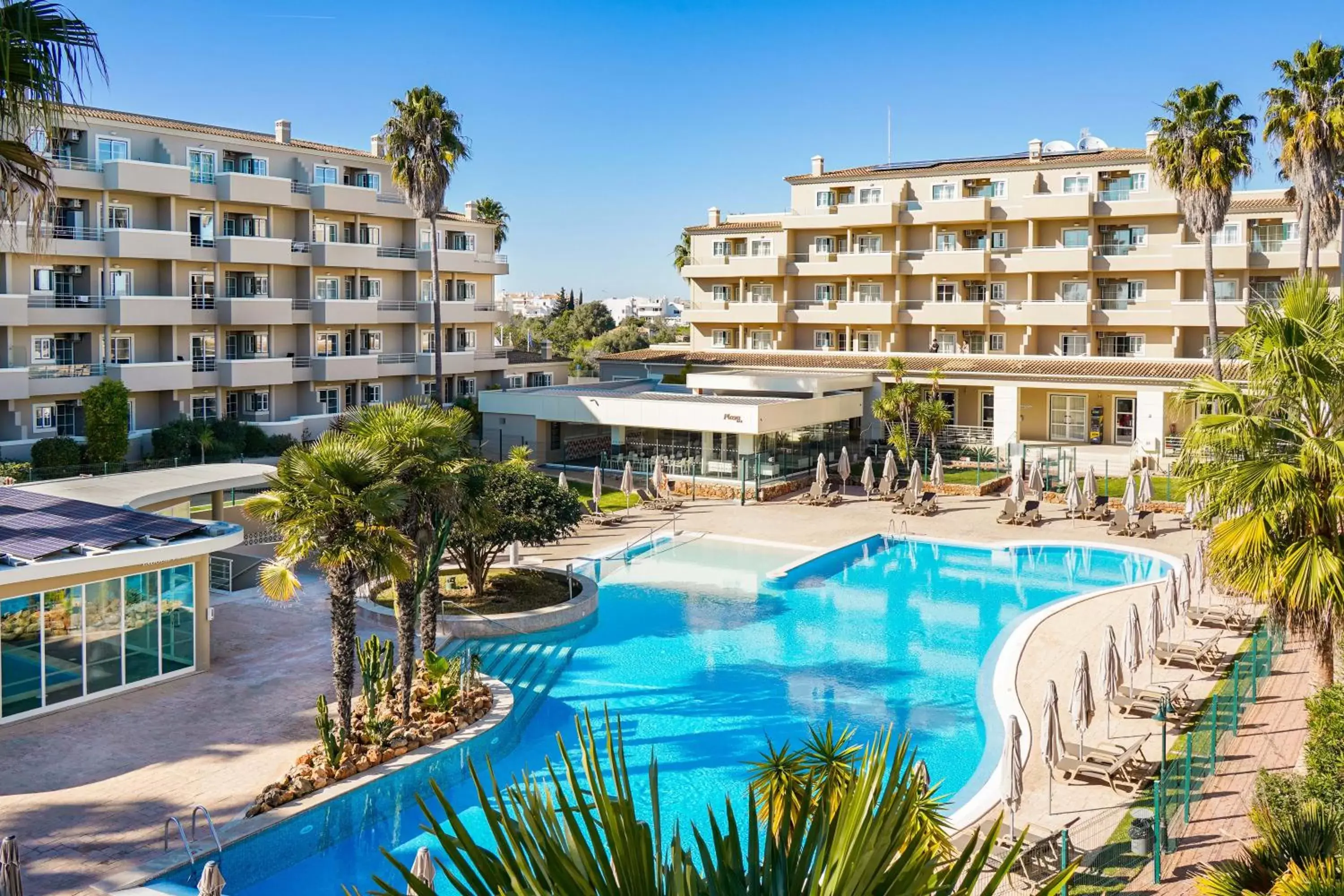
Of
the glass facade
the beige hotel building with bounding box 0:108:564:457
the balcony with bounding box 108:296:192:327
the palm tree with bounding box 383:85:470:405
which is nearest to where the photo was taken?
the glass facade

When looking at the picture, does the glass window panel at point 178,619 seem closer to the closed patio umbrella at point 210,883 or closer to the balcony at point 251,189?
the closed patio umbrella at point 210,883

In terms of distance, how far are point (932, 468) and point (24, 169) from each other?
33.3 metres

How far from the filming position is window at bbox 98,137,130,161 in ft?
133

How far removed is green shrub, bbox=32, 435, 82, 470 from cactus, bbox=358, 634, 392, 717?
24.2m

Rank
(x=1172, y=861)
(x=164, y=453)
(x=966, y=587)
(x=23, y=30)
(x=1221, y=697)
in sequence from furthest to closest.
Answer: (x=164, y=453) < (x=966, y=587) < (x=1221, y=697) < (x=1172, y=861) < (x=23, y=30)

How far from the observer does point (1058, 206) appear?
161ft

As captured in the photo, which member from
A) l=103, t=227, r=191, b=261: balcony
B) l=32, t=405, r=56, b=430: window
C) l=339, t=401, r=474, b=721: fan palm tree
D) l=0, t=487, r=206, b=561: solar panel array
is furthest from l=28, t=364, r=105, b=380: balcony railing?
l=339, t=401, r=474, b=721: fan palm tree

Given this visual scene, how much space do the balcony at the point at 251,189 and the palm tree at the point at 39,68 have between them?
3418 centimetres

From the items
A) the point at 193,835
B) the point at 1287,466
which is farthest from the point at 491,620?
the point at 1287,466

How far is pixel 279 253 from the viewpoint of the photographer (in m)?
45.0

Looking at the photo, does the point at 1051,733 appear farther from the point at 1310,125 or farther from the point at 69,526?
the point at 1310,125

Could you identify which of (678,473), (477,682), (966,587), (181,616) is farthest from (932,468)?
(181,616)

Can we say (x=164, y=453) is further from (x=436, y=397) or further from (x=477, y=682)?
(x=477, y=682)

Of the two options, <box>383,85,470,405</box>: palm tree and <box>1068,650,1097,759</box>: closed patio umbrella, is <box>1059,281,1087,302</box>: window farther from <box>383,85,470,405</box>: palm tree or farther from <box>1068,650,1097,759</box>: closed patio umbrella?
<box>1068,650,1097,759</box>: closed patio umbrella
